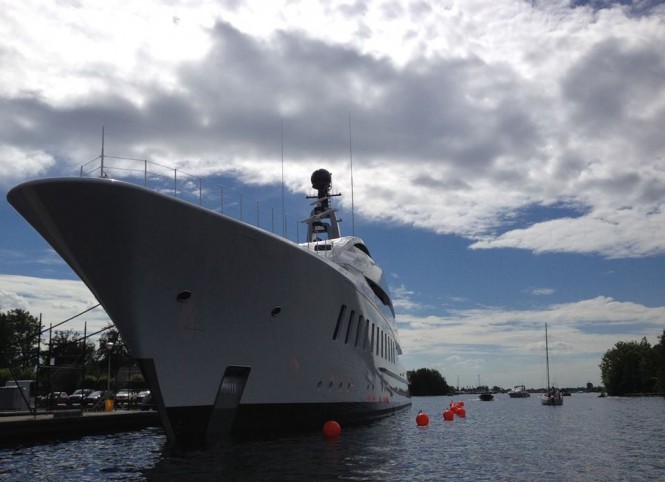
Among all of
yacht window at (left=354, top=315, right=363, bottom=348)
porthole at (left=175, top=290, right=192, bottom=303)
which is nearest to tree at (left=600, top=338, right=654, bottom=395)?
yacht window at (left=354, top=315, right=363, bottom=348)

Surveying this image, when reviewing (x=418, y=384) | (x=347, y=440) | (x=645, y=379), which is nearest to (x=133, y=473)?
(x=347, y=440)

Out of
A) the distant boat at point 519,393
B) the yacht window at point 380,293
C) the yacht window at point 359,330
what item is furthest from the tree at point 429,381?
the yacht window at point 359,330

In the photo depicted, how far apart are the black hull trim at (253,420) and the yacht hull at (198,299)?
1.6 inches

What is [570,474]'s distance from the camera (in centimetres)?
1538

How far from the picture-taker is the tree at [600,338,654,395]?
118 metres

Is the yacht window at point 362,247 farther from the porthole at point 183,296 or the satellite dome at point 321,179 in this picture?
the porthole at point 183,296

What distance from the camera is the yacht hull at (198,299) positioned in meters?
15.9

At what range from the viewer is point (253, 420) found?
1914 cm

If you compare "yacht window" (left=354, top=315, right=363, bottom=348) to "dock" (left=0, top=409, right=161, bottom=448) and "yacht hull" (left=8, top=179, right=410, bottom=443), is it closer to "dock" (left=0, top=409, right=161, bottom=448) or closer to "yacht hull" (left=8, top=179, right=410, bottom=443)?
"yacht hull" (left=8, top=179, right=410, bottom=443)

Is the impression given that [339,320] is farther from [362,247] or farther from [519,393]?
[519,393]

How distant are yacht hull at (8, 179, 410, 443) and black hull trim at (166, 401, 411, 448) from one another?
0.13 feet

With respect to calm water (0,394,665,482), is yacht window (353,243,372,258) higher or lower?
higher

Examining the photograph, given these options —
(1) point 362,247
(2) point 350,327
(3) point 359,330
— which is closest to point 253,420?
(2) point 350,327

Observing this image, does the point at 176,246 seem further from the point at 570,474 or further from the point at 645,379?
the point at 645,379
